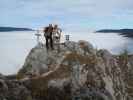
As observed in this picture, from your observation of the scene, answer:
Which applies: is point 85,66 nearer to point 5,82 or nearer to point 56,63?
point 56,63

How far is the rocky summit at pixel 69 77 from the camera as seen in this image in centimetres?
3747

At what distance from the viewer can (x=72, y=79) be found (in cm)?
3931

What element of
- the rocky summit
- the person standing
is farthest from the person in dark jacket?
the rocky summit

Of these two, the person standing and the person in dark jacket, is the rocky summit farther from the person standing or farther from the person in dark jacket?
the person in dark jacket

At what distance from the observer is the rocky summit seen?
37.5 metres

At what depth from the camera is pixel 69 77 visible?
130ft

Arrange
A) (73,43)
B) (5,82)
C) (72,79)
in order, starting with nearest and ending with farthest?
(5,82) → (72,79) → (73,43)

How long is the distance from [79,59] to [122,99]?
5398mm

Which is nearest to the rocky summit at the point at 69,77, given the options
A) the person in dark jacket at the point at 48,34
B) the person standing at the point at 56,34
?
the person standing at the point at 56,34

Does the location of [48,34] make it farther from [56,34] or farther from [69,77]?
[69,77]

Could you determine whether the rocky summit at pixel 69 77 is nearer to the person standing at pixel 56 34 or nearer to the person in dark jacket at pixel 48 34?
the person standing at pixel 56 34

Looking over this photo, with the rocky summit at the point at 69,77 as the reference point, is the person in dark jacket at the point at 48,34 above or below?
above

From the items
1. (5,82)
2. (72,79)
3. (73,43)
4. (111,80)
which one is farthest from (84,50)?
(5,82)

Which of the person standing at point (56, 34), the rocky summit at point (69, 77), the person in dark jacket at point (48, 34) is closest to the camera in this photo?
the rocky summit at point (69, 77)
